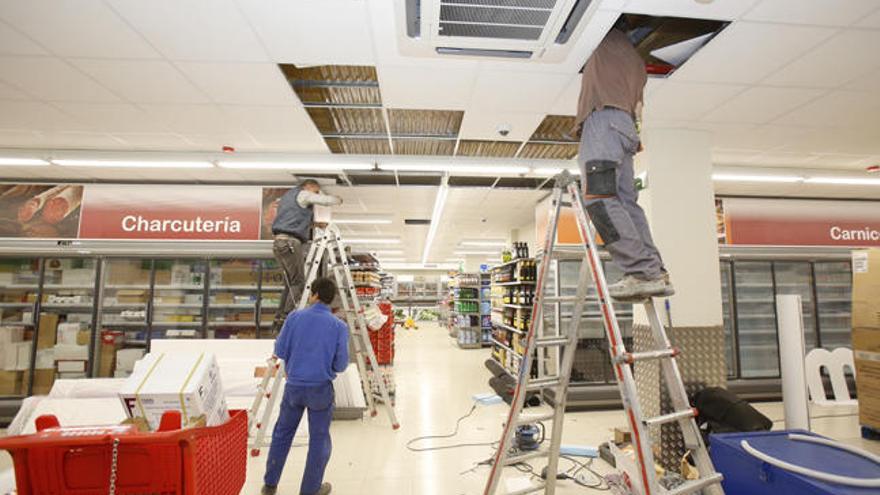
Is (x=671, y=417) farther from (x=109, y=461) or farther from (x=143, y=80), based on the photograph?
(x=143, y=80)

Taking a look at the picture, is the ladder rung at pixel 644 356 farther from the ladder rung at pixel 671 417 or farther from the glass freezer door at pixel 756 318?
the glass freezer door at pixel 756 318

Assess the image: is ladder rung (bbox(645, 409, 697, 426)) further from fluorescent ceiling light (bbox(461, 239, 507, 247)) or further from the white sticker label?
fluorescent ceiling light (bbox(461, 239, 507, 247))

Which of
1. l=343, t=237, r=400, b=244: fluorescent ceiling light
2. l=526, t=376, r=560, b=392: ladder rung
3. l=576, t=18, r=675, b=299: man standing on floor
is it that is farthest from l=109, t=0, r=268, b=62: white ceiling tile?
l=343, t=237, r=400, b=244: fluorescent ceiling light

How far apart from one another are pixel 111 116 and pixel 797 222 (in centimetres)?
968

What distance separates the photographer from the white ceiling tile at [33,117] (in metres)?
4.13

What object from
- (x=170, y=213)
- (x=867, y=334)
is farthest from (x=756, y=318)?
(x=170, y=213)

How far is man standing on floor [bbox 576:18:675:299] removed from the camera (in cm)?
192

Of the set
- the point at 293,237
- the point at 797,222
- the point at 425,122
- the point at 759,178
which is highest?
the point at 425,122

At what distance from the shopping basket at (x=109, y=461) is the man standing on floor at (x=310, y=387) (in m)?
1.92

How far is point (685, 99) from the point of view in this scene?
12.8ft

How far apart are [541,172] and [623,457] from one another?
4134 millimetres

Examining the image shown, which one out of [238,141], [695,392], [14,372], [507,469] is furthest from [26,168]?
[695,392]

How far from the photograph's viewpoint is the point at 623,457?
2.69 m

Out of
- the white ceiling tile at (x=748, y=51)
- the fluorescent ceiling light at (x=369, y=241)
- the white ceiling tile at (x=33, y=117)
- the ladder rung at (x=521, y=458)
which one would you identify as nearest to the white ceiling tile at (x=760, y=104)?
the white ceiling tile at (x=748, y=51)
